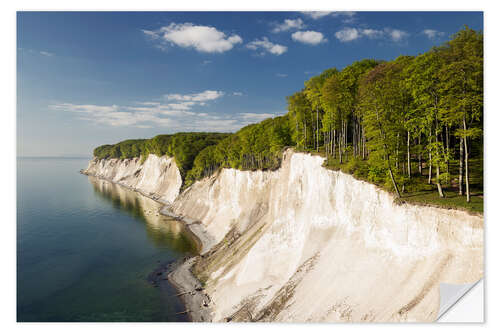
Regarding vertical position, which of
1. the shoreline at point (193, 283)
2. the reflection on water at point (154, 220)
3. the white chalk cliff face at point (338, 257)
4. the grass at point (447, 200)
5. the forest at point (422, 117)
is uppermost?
the forest at point (422, 117)

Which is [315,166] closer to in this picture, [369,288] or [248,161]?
[369,288]

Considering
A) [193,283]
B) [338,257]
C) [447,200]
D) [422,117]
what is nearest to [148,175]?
[193,283]

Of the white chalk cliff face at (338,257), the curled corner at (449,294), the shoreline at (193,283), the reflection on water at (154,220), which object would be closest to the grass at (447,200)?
the white chalk cliff face at (338,257)

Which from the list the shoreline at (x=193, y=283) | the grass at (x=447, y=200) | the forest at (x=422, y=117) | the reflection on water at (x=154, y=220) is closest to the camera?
the grass at (x=447, y=200)

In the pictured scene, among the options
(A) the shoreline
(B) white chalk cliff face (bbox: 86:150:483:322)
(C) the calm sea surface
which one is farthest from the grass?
(C) the calm sea surface

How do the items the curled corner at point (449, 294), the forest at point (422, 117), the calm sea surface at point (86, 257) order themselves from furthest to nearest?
the calm sea surface at point (86, 257), the forest at point (422, 117), the curled corner at point (449, 294)

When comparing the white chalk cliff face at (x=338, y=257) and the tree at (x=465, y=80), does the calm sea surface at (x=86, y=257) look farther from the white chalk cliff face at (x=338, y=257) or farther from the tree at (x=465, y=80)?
the tree at (x=465, y=80)
